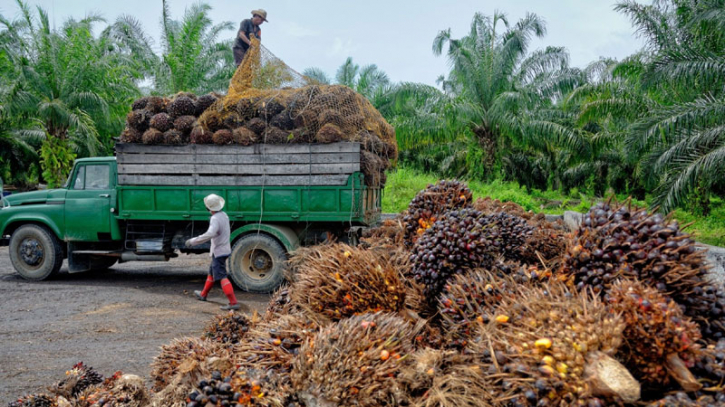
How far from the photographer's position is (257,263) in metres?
8.43

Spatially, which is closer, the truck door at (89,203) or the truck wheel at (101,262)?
the truck door at (89,203)

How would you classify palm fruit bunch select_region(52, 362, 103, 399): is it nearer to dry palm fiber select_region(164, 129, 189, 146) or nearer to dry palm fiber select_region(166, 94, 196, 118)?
dry palm fiber select_region(164, 129, 189, 146)

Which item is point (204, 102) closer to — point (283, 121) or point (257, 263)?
point (283, 121)

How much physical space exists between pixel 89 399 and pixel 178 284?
6.80 meters

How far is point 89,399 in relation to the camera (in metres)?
2.61

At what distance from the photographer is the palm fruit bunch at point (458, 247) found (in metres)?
2.68

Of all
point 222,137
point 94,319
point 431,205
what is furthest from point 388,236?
point 222,137

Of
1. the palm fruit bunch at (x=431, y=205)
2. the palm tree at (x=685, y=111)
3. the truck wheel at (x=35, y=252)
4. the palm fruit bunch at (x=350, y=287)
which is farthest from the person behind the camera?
the palm tree at (x=685, y=111)

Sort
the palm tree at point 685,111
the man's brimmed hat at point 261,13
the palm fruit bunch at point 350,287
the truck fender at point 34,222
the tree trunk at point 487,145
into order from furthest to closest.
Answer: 1. the tree trunk at point 487,145
2. the palm tree at point 685,111
3. the man's brimmed hat at point 261,13
4. the truck fender at point 34,222
5. the palm fruit bunch at point 350,287

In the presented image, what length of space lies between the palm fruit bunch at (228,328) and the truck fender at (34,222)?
7184 mm

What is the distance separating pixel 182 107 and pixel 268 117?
1539mm

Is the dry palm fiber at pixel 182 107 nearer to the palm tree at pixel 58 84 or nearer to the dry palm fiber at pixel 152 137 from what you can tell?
the dry palm fiber at pixel 152 137

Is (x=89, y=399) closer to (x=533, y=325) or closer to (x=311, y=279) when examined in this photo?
(x=311, y=279)

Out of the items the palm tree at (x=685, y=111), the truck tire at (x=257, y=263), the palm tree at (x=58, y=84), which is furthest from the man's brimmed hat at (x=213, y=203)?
the palm tree at (x=58, y=84)
